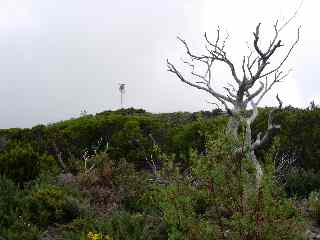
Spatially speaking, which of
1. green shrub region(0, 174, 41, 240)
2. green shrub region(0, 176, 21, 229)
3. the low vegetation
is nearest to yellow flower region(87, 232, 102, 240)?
the low vegetation

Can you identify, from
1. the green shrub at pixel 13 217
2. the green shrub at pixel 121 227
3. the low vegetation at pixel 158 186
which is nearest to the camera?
the low vegetation at pixel 158 186

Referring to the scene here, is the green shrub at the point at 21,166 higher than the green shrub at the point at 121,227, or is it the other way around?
the green shrub at the point at 21,166

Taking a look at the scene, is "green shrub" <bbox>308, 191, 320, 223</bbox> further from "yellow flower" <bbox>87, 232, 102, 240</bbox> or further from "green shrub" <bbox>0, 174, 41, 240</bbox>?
"green shrub" <bbox>0, 174, 41, 240</bbox>

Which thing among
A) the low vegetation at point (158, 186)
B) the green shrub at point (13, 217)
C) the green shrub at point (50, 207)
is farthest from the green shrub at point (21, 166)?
the green shrub at point (50, 207)

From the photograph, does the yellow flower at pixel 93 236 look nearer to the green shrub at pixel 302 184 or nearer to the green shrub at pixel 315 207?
the green shrub at pixel 315 207

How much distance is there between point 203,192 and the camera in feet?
20.4

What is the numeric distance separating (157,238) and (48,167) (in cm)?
479

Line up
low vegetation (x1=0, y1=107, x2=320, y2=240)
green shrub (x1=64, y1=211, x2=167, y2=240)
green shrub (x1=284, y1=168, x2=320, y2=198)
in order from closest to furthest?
low vegetation (x1=0, y1=107, x2=320, y2=240)
green shrub (x1=64, y1=211, x2=167, y2=240)
green shrub (x1=284, y1=168, x2=320, y2=198)

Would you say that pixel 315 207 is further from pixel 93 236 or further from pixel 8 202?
pixel 8 202

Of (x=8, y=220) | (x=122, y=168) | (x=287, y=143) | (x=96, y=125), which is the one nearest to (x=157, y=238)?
(x=8, y=220)

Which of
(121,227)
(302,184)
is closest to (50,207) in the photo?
(121,227)

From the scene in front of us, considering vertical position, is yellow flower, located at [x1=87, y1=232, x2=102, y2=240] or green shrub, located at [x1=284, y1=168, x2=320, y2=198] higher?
green shrub, located at [x1=284, y1=168, x2=320, y2=198]

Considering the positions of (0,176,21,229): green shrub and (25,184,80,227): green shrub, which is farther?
(25,184,80,227): green shrub

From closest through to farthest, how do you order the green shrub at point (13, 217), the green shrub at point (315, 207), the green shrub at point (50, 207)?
the green shrub at point (13, 217) < the green shrub at point (315, 207) < the green shrub at point (50, 207)
